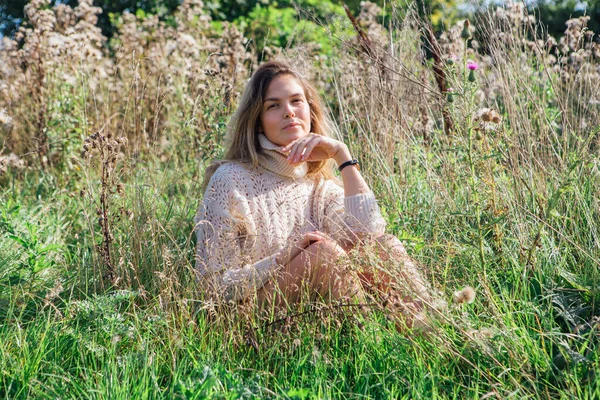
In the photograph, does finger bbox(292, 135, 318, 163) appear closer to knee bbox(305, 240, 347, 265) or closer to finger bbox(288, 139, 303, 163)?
finger bbox(288, 139, 303, 163)

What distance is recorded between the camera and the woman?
2.53 m

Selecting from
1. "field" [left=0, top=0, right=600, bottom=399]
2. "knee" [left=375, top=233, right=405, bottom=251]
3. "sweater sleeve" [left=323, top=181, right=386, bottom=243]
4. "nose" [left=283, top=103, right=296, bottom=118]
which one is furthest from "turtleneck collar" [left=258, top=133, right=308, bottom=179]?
"knee" [left=375, top=233, right=405, bottom=251]

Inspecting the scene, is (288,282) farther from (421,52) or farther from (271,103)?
(421,52)

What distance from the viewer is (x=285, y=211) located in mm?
3023

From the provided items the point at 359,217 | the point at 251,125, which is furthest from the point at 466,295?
the point at 251,125

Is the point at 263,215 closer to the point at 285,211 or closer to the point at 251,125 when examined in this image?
the point at 285,211

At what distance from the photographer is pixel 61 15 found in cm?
498

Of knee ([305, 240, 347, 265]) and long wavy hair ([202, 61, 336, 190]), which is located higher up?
long wavy hair ([202, 61, 336, 190])

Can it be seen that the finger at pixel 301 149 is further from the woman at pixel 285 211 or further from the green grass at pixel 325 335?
the green grass at pixel 325 335

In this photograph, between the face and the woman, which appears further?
the face

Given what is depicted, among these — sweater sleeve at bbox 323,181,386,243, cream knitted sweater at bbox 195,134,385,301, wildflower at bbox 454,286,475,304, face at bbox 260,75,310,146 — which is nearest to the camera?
wildflower at bbox 454,286,475,304

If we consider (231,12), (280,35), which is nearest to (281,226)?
(280,35)

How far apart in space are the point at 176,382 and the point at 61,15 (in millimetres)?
3679

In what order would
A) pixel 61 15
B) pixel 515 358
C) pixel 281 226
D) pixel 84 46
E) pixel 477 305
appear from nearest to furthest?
pixel 515 358 → pixel 477 305 → pixel 281 226 → pixel 84 46 → pixel 61 15
